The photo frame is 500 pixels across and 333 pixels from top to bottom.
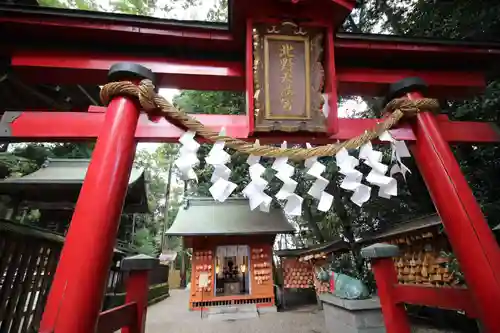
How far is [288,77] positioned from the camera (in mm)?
2564

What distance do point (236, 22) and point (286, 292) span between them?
513 inches

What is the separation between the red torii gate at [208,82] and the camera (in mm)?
1887

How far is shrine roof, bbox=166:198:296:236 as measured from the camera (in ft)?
34.9

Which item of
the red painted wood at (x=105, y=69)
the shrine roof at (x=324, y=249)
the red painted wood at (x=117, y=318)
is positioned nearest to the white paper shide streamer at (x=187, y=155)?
the red painted wood at (x=105, y=69)

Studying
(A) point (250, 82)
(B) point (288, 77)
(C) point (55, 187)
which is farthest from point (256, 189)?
(C) point (55, 187)

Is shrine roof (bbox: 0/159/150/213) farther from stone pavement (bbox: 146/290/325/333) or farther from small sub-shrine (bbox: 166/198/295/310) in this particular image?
stone pavement (bbox: 146/290/325/333)

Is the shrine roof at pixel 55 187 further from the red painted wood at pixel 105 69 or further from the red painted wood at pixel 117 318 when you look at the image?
the red painted wood at pixel 117 318

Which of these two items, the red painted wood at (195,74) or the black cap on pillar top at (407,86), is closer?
the red painted wood at (195,74)

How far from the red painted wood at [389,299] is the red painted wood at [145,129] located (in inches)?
60.0

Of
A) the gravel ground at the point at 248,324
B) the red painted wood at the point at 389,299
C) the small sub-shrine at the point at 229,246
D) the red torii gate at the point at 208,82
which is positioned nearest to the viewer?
the red torii gate at the point at 208,82

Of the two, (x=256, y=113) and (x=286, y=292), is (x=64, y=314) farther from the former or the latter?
(x=286, y=292)

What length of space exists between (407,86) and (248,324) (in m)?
8.55

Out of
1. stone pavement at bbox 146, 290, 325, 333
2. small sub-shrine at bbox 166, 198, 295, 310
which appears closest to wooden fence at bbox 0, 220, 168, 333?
stone pavement at bbox 146, 290, 325, 333

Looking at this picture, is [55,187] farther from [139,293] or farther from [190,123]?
[190,123]
